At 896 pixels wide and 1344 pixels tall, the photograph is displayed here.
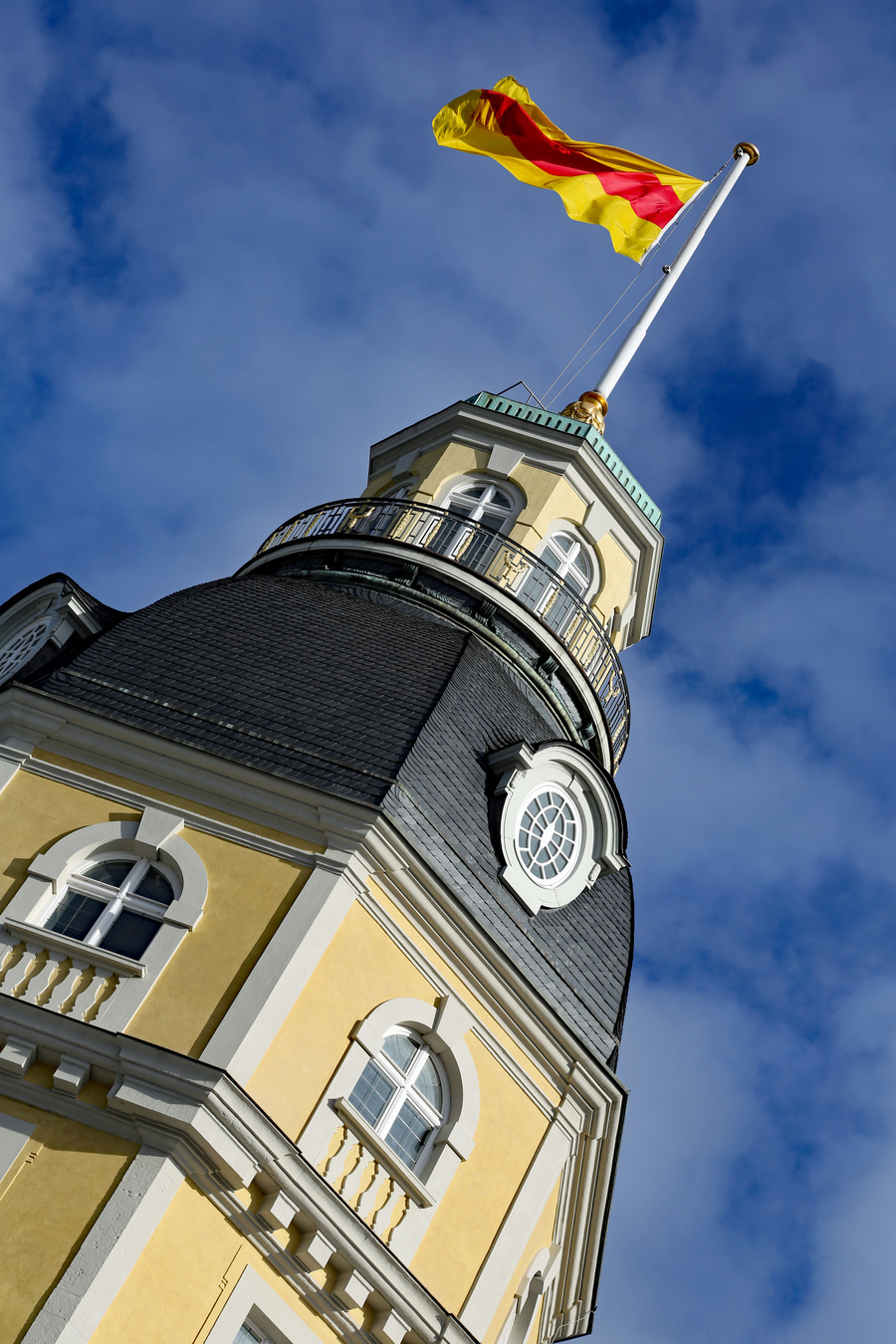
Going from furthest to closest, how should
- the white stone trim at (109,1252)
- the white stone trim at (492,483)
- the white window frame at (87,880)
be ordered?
the white stone trim at (492,483), the white window frame at (87,880), the white stone trim at (109,1252)

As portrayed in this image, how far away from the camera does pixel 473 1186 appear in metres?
12.8

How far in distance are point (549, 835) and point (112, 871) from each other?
15.7ft

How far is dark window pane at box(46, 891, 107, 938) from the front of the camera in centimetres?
1227

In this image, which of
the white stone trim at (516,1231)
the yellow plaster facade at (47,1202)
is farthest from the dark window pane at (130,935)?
the white stone trim at (516,1231)

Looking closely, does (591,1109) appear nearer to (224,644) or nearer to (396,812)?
(396,812)

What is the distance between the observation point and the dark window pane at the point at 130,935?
12203 mm

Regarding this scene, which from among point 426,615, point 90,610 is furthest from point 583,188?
point 90,610

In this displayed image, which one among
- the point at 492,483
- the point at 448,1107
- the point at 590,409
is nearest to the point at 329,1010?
the point at 448,1107

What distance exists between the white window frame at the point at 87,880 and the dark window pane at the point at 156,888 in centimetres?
9

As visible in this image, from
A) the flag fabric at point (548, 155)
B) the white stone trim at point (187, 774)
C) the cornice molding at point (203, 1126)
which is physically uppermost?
the flag fabric at point (548, 155)

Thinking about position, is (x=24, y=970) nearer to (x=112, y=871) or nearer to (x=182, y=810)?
(x=112, y=871)

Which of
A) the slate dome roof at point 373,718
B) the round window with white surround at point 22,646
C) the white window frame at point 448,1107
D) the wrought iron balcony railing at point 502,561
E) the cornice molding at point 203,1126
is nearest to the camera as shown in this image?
the cornice molding at point 203,1126

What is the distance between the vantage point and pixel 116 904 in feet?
40.8

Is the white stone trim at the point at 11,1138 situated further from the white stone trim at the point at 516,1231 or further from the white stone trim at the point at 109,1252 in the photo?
the white stone trim at the point at 516,1231
